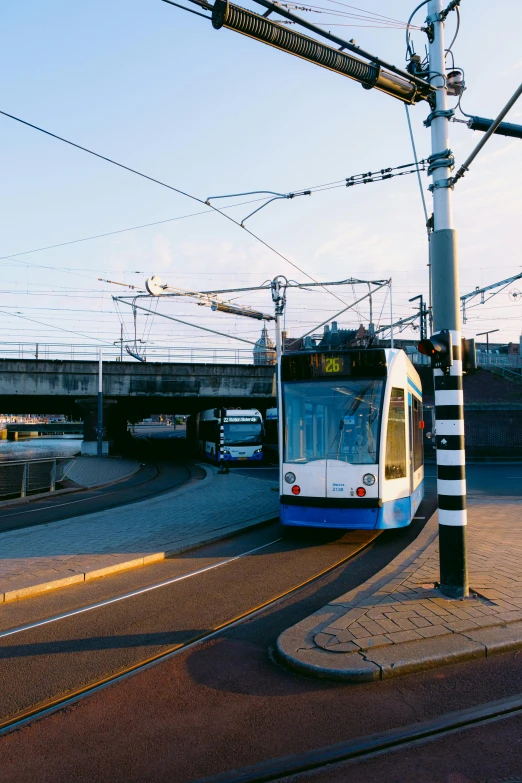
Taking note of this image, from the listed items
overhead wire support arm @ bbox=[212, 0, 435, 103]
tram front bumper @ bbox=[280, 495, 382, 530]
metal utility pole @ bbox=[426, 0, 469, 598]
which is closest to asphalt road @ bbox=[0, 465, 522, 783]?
metal utility pole @ bbox=[426, 0, 469, 598]

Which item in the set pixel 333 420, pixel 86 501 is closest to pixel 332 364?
pixel 333 420

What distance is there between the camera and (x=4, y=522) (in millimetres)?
12523

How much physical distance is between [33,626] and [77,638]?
618 mm

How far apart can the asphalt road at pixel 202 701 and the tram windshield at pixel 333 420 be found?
2909 millimetres

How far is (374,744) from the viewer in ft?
11.5

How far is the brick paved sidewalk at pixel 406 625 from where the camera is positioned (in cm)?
451

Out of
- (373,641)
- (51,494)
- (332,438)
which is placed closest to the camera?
(373,641)

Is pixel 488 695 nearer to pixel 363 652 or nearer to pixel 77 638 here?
pixel 363 652

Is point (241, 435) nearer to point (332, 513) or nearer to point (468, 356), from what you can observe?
point (332, 513)

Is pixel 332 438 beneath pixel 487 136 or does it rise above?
beneath

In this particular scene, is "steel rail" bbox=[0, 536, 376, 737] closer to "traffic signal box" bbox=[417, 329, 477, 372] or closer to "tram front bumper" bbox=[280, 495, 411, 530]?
"tram front bumper" bbox=[280, 495, 411, 530]

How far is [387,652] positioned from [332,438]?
4.74 meters

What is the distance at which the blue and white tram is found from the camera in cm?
890

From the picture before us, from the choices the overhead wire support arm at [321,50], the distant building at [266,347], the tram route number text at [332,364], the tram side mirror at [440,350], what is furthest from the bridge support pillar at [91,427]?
the tram side mirror at [440,350]
